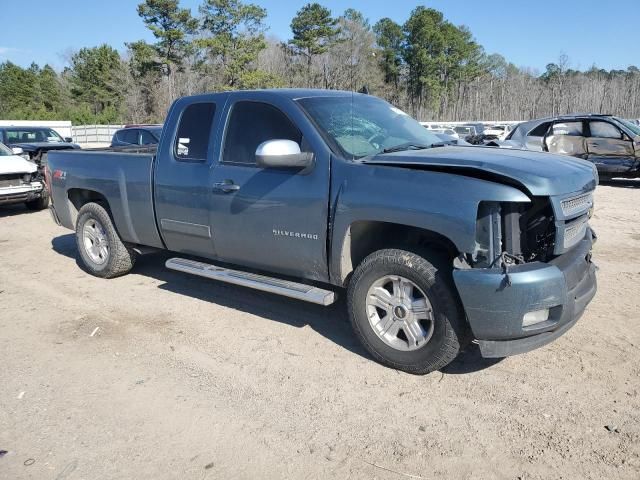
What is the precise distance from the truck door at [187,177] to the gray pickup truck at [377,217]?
0.01 metres

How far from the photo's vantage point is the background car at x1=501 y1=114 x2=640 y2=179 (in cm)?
1297

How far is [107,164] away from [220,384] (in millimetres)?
3267

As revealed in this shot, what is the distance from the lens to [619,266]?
6.31m

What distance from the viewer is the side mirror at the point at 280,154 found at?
4008 mm

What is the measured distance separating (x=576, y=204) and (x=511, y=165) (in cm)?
59

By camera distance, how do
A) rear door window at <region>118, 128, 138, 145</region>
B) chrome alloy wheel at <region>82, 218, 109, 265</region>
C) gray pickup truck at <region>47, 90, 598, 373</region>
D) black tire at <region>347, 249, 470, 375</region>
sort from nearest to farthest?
gray pickup truck at <region>47, 90, 598, 373</region> → black tire at <region>347, 249, 470, 375</region> → chrome alloy wheel at <region>82, 218, 109, 265</region> → rear door window at <region>118, 128, 138, 145</region>

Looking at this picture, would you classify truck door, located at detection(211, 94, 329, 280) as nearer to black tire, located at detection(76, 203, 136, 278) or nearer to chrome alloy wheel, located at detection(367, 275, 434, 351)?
chrome alloy wheel, located at detection(367, 275, 434, 351)

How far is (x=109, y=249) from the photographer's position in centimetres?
626

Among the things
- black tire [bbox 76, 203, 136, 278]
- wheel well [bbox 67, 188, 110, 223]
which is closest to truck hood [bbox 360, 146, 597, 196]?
black tire [bbox 76, 203, 136, 278]

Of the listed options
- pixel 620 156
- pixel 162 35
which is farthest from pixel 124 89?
→ pixel 620 156

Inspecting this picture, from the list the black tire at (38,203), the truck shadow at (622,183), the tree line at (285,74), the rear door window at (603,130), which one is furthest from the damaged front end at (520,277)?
the tree line at (285,74)

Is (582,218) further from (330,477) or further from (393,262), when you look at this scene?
(330,477)

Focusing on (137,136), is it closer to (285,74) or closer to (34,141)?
(34,141)

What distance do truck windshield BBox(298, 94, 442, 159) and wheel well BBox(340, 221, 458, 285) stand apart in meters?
0.58
